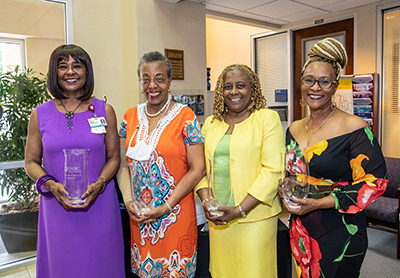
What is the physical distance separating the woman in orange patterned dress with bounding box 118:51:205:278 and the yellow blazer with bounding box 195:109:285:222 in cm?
13

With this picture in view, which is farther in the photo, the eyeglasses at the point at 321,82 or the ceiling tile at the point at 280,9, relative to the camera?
the ceiling tile at the point at 280,9

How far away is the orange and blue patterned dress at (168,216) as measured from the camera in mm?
1503

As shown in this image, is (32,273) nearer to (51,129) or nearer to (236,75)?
(51,129)

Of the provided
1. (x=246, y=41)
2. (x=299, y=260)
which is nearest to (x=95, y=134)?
(x=299, y=260)

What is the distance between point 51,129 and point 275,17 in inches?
173

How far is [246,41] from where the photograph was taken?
6195mm

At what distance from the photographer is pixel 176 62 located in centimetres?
404

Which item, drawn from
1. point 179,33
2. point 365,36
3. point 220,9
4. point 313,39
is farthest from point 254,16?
point 365,36

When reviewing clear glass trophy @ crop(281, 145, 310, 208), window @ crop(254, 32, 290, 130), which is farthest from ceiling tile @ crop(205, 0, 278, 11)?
clear glass trophy @ crop(281, 145, 310, 208)

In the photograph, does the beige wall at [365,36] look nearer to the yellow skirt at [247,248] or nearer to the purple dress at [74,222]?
the yellow skirt at [247,248]

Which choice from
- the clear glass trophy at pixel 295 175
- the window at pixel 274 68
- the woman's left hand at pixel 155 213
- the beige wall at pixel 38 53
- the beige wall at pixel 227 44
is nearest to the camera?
the clear glass trophy at pixel 295 175

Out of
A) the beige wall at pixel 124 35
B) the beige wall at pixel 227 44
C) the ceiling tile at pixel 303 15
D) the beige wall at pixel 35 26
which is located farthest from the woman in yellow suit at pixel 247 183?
the beige wall at pixel 227 44

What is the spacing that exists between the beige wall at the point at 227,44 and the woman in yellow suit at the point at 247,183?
184 inches

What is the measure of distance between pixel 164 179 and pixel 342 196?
820 millimetres
